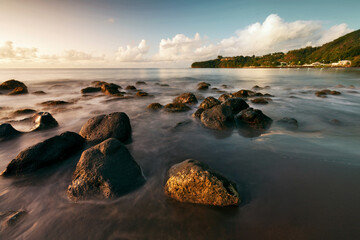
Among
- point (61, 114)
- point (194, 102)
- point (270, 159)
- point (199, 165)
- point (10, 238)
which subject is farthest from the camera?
point (194, 102)

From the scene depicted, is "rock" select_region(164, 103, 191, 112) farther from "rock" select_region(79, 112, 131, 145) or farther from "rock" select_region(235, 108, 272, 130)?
"rock" select_region(79, 112, 131, 145)

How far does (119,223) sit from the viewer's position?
306 cm

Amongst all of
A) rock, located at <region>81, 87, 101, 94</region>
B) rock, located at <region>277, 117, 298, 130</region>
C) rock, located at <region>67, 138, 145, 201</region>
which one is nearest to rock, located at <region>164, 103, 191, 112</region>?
rock, located at <region>277, 117, 298, 130</region>

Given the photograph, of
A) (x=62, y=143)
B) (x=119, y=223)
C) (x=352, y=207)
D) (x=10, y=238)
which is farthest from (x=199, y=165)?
(x=62, y=143)

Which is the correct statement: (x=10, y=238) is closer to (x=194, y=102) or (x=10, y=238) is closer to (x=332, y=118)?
(x=194, y=102)

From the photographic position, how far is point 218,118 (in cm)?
775

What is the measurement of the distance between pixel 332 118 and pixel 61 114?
53.7 ft

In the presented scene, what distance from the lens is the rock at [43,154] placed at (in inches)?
170

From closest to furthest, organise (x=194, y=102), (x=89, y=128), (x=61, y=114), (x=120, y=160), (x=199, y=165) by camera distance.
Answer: (x=199, y=165), (x=120, y=160), (x=89, y=128), (x=61, y=114), (x=194, y=102)

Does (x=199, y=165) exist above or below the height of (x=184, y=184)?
above

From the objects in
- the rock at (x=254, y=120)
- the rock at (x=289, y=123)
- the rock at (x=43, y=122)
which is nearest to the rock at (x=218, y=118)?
the rock at (x=254, y=120)

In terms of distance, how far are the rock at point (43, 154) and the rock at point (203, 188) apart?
3815 millimetres

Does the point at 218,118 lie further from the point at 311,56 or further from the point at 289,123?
the point at 311,56

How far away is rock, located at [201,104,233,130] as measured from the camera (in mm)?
7531
